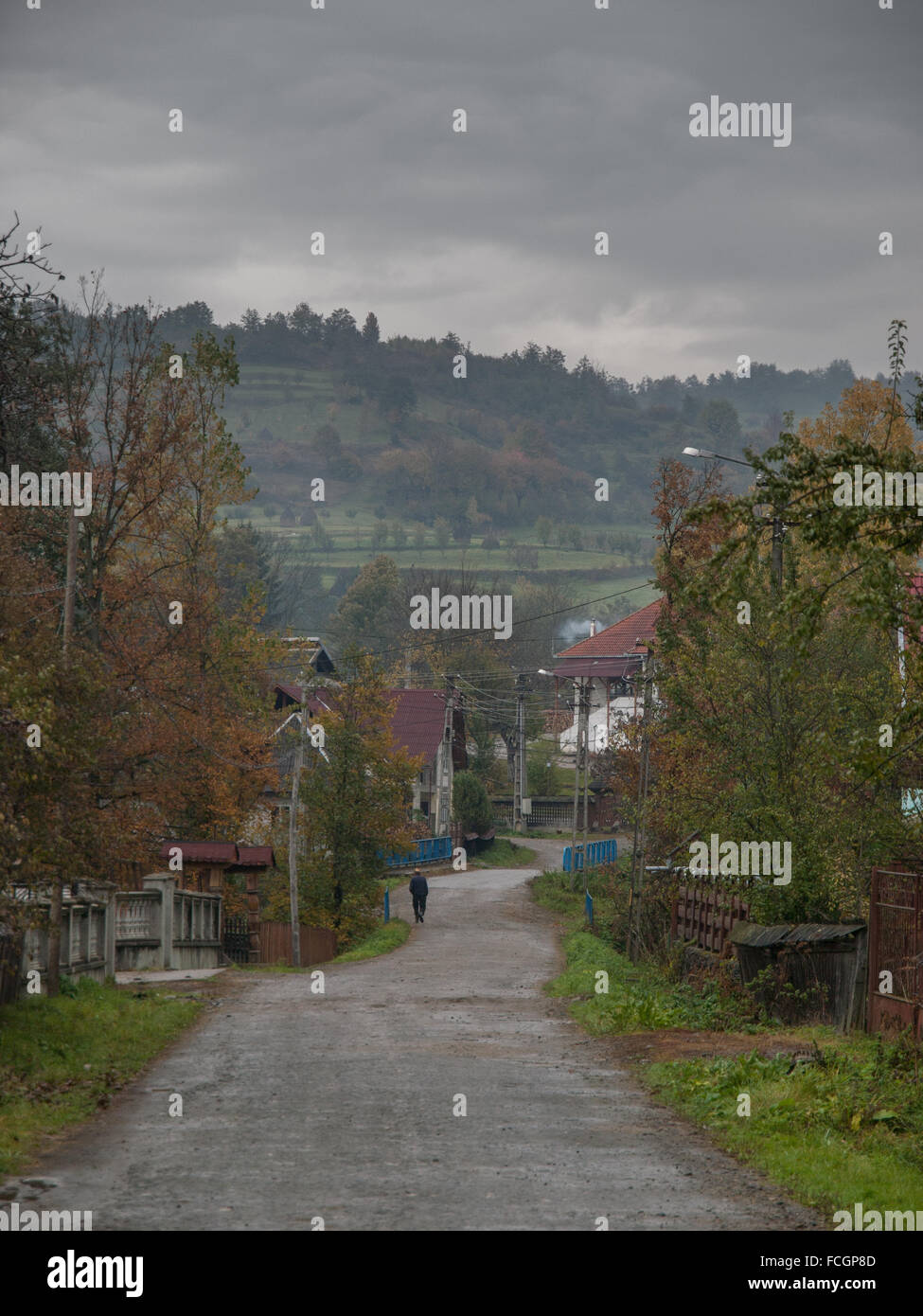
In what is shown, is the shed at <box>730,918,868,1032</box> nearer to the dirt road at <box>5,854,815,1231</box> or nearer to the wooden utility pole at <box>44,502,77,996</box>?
the dirt road at <box>5,854,815,1231</box>

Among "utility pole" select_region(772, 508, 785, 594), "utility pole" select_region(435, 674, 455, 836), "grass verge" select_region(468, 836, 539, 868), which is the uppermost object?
"utility pole" select_region(772, 508, 785, 594)

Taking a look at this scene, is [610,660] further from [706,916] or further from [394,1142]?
[394,1142]

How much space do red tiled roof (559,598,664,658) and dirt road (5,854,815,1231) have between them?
2322 inches

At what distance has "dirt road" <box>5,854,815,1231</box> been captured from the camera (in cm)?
846

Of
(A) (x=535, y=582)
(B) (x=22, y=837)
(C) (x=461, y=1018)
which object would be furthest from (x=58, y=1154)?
(A) (x=535, y=582)

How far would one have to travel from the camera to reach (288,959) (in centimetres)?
3703

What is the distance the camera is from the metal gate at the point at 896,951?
14219 millimetres

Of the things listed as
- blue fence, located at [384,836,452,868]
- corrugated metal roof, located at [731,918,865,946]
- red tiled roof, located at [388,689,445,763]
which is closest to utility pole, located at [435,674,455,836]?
red tiled roof, located at [388,689,445,763]

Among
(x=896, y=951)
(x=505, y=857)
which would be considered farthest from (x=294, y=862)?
(x=505, y=857)

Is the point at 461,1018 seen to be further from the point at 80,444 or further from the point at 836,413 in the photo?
the point at 836,413

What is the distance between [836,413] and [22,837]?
4709 cm

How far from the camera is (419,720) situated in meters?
78.6

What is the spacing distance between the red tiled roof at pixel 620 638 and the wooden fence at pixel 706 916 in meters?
48.1

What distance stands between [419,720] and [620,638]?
14.1 m
